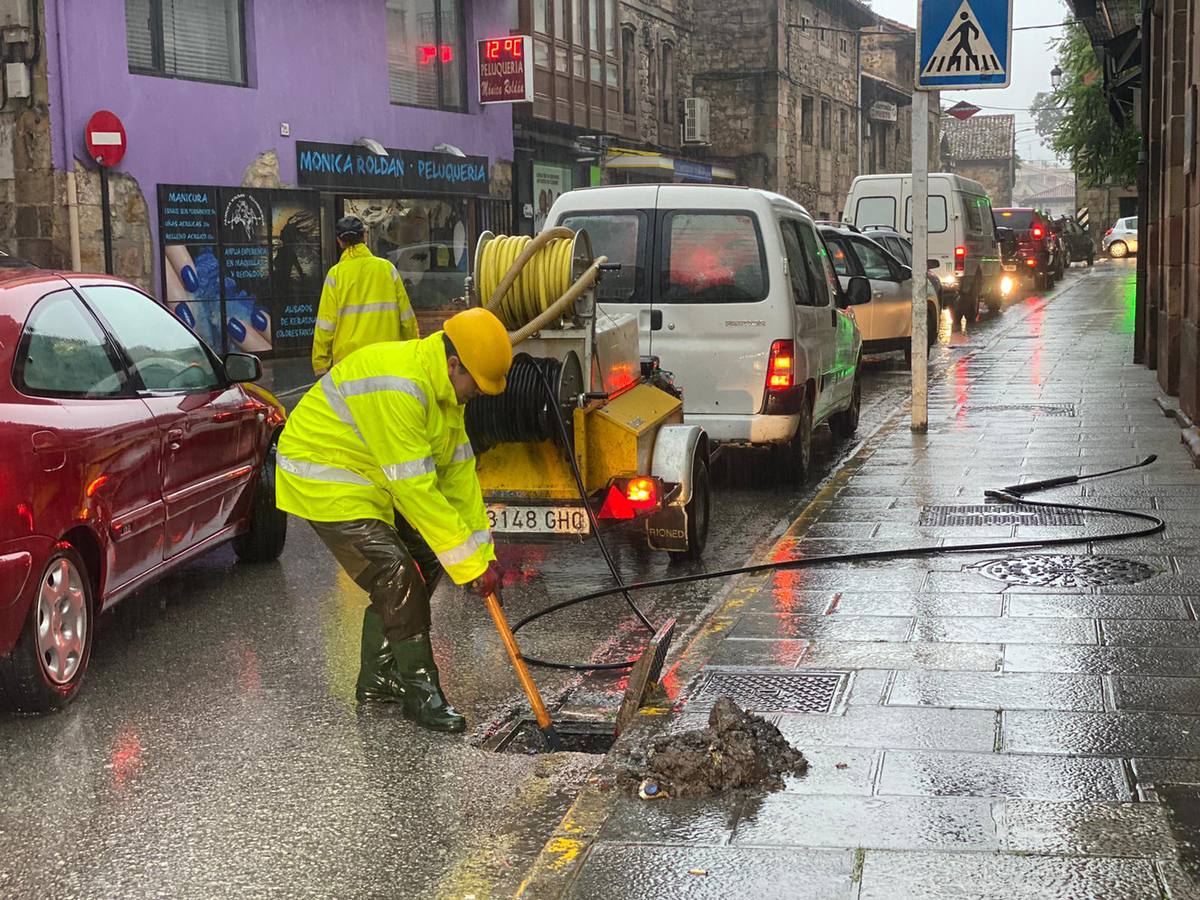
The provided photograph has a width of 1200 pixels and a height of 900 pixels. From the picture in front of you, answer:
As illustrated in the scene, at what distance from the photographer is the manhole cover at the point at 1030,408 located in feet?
46.7

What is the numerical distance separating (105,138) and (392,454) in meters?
15.1

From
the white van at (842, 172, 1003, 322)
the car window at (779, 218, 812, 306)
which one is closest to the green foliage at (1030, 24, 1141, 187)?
the white van at (842, 172, 1003, 322)

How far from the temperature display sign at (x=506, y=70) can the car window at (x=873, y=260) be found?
1204 centimetres

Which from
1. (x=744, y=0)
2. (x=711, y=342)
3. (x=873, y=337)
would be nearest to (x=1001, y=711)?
(x=711, y=342)

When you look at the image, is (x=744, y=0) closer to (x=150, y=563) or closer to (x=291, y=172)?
(x=291, y=172)

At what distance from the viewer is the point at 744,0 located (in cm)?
4675

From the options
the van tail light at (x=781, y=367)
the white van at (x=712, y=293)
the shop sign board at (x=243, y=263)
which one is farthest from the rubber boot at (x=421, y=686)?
the shop sign board at (x=243, y=263)

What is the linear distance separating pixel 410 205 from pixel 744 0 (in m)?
23.0

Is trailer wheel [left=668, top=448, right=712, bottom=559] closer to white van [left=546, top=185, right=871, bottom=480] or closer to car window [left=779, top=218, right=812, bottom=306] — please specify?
white van [left=546, top=185, right=871, bottom=480]

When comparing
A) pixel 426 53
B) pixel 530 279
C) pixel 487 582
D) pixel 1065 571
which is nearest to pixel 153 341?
pixel 530 279

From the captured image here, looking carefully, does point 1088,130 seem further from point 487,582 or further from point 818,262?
point 487,582

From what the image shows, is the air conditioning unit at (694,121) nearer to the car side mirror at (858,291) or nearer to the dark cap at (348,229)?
the car side mirror at (858,291)

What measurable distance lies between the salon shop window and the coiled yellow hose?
17076mm

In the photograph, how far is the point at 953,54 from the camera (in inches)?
492
